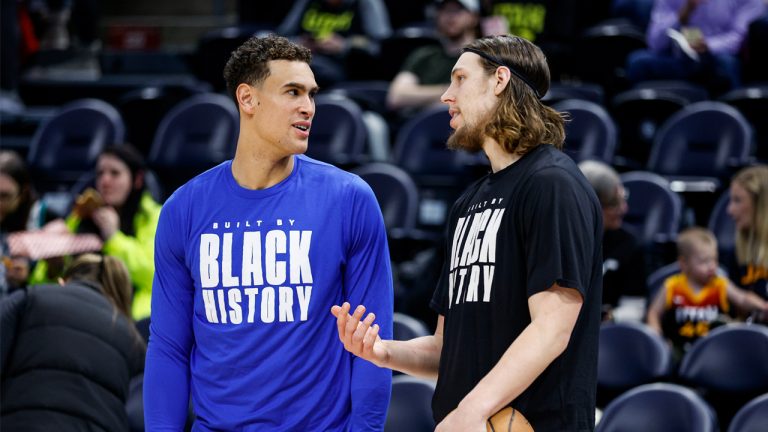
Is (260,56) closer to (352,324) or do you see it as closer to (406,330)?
(352,324)

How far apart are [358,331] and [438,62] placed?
6175mm

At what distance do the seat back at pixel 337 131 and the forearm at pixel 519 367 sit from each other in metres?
5.46

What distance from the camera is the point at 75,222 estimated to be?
21.9 feet

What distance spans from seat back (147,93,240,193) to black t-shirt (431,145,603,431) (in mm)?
5644

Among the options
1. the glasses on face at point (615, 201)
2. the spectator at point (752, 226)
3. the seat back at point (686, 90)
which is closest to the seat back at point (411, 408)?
the glasses on face at point (615, 201)

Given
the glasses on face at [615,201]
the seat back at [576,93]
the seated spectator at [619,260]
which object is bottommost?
the seated spectator at [619,260]

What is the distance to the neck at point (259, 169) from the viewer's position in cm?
328

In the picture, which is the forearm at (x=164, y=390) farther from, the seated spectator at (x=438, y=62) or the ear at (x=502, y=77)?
the seated spectator at (x=438, y=62)

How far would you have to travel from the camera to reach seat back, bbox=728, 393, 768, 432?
4.37 metres

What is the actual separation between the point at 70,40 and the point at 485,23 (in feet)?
17.1

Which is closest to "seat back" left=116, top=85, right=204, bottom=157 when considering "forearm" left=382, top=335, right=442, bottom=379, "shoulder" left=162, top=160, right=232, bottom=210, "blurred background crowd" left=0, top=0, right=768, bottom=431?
"blurred background crowd" left=0, top=0, right=768, bottom=431

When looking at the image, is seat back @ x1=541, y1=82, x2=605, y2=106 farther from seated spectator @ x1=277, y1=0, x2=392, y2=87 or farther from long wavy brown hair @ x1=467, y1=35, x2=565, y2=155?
long wavy brown hair @ x1=467, y1=35, x2=565, y2=155

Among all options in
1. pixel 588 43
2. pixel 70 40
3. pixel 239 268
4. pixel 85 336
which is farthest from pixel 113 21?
pixel 239 268

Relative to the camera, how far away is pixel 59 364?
4.38 metres
